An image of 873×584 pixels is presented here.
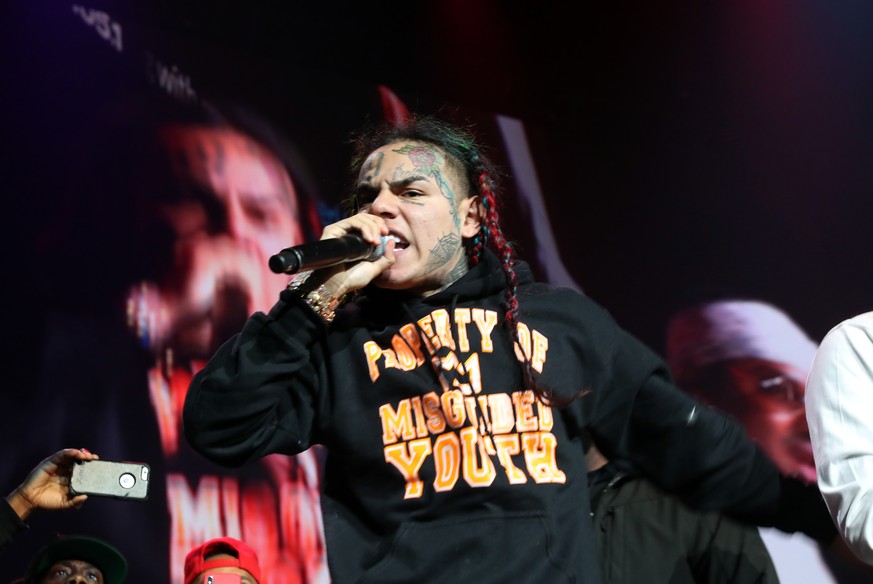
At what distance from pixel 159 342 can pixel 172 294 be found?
162mm

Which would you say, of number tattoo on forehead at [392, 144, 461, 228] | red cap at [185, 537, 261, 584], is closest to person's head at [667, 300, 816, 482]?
red cap at [185, 537, 261, 584]

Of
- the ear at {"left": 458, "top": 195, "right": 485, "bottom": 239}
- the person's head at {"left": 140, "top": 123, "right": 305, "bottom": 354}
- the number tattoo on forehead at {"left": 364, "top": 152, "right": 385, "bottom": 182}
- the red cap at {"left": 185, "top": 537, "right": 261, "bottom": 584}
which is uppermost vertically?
the person's head at {"left": 140, "top": 123, "right": 305, "bottom": 354}

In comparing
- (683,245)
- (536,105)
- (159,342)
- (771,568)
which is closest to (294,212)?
(159,342)

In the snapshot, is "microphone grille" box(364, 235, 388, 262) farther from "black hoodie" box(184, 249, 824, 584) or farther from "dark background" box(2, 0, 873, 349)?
"dark background" box(2, 0, 873, 349)

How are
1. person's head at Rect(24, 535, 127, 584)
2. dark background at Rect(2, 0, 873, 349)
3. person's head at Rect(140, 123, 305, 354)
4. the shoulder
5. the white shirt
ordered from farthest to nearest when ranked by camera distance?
dark background at Rect(2, 0, 873, 349) → person's head at Rect(140, 123, 305, 354) → person's head at Rect(24, 535, 127, 584) → the shoulder → the white shirt

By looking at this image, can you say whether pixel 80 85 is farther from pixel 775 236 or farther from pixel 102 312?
pixel 775 236

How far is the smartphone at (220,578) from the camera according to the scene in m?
2.73

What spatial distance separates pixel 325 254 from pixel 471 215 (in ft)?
1.49

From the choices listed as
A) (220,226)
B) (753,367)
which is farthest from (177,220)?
(753,367)

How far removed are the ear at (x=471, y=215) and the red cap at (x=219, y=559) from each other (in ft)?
4.39

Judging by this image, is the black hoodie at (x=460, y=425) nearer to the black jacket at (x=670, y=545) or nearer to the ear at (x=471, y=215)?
→ the ear at (x=471, y=215)

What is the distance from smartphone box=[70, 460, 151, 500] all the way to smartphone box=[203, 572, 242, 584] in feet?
2.64

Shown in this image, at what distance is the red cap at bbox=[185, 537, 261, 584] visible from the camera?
109 inches

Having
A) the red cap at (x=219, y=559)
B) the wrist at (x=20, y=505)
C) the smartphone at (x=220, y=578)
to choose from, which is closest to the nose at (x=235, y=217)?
the red cap at (x=219, y=559)
